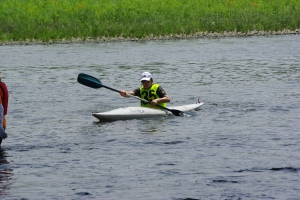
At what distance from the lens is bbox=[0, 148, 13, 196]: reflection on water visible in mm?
10675

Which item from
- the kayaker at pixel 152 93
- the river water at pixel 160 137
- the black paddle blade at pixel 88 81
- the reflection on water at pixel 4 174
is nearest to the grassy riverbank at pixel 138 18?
the river water at pixel 160 137

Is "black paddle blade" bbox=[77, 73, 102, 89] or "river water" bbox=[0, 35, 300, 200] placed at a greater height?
"black paddle blade" bbox=[77, 73, 102, 89]

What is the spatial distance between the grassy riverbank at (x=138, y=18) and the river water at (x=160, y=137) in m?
11.2

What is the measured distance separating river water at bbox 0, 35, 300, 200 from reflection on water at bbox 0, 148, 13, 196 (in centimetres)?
2

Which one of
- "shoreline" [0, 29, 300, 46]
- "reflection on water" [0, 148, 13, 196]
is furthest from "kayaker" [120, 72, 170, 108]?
"shoreline" [0, 29, 300, 46]

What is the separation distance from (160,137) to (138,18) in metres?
29.5

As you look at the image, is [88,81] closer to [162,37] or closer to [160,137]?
[160,137]

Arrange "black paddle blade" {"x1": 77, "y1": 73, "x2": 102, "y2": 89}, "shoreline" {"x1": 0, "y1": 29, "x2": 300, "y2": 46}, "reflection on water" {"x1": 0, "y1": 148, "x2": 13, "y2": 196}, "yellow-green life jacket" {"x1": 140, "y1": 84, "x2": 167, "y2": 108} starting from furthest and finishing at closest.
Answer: "shoreline" {"x1": 0, "y1": 29, "x2": 300, "y2": 46} → "black paddle blade" {"x1": 77, "y1": 73, "x2": 102, "y2": 89} → "yellow-green life jacket" {"x1": 140, "y1": 84, "x2": 167, "y2": 108} → "reflection on water" {"x1": 0, "y1": 148, "x2": 13, "y2": 196}

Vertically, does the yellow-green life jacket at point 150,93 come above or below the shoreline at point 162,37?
above

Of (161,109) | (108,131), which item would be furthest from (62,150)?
(161,109)

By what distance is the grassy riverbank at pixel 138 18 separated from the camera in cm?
4150

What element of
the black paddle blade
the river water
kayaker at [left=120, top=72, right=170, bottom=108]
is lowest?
the river water

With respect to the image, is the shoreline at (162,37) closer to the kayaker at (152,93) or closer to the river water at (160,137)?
the river water at (160,137)

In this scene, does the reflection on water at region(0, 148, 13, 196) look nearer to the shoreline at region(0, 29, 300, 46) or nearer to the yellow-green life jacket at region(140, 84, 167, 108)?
the yellow-green life jacket at region(140, 84, 167, 108)
